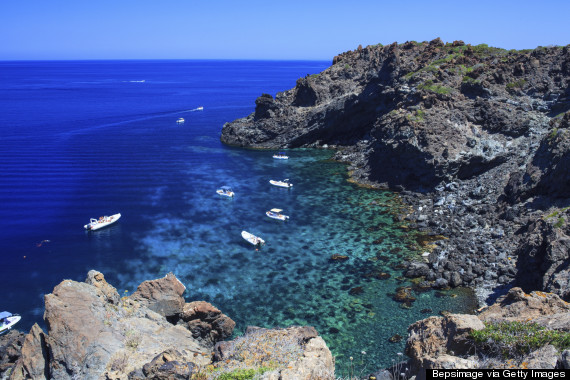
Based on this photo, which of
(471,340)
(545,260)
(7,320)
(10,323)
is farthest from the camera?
(7,320)

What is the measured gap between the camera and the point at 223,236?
50.5m

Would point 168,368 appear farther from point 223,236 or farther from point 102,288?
point 223,236

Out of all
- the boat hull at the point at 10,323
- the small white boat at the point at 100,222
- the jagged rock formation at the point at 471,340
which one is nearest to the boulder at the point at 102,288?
the boat hull at the point at 10,323

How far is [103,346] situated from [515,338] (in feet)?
64.2

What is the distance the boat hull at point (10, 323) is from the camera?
3316 centimetres

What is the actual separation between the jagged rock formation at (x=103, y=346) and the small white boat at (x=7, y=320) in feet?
26.7

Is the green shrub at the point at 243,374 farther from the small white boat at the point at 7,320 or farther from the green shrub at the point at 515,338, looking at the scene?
the small white boat at the point at 7,320

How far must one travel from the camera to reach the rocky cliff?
133 ft

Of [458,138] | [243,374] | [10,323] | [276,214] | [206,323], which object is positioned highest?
[458,138]

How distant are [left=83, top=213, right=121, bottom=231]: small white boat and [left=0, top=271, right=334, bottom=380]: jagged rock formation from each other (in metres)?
26.5

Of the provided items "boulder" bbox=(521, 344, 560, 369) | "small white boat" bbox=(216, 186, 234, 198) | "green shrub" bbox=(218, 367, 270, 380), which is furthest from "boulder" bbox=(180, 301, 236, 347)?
"small white boat" bbox=(216, 186, 234, 198)

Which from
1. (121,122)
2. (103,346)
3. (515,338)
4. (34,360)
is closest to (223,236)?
(103,346)

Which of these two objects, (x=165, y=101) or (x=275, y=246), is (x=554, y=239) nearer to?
(x=275, y=246)

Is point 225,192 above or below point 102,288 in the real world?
below
